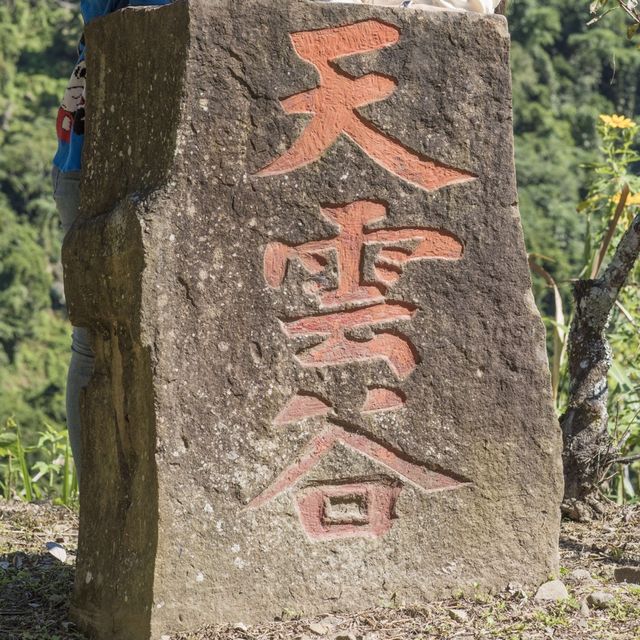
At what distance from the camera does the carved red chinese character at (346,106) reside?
231cm

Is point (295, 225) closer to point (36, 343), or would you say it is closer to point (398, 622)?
point (398, 622)

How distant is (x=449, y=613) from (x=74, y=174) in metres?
1.22

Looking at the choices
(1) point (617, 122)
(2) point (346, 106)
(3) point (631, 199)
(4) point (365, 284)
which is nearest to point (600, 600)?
(4) point (365, 284)

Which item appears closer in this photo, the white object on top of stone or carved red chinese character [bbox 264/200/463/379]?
carved red chinese character [bbox 264/200/463/379]

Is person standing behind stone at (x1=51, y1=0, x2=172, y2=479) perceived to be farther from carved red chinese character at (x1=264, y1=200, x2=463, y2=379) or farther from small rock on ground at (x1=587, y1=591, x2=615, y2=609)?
small rock on ground at (x1=587, y1=591, x2=615, y2=609)

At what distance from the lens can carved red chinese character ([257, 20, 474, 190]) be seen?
2.31 meters

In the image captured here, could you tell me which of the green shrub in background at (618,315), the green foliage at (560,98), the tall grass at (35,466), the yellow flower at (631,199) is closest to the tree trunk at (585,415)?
the green shrub in background at (618,315)

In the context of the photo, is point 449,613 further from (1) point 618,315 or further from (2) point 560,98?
(2) point 560,98

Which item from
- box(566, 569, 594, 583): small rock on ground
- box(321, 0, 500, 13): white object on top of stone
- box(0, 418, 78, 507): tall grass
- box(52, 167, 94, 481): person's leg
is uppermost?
box(321, 0, 500, 13): white object on top of stone

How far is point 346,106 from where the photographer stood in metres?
2.37

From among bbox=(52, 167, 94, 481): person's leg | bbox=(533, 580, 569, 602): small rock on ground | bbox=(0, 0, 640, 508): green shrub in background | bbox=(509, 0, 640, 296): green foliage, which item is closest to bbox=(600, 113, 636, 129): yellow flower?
bbox=(533, 580, 569, 602): small rock on ground

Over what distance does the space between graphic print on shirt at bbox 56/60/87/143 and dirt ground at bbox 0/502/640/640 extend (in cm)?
100

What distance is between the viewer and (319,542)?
2.37 m

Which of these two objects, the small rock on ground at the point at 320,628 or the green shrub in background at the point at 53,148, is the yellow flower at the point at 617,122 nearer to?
the small rock on ground at the point at 320,628
